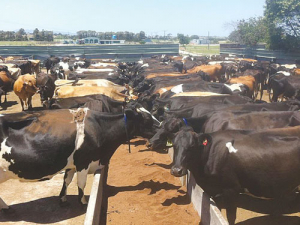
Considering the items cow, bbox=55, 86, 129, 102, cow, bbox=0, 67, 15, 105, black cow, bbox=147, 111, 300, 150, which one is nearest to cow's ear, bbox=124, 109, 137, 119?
black cow, bbox=147, 111, 300, 150

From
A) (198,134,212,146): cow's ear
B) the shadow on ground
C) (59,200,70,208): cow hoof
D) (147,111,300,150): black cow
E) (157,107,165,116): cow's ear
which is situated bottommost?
the shadow on ground

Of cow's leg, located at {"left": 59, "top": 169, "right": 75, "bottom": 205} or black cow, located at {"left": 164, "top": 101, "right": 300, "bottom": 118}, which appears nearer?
cow's leg, located at {"left": 59, "top": 169, "right": 75, "bottom": 205}

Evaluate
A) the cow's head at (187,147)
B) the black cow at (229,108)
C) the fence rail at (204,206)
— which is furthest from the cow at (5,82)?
the cow's head at (187,147)

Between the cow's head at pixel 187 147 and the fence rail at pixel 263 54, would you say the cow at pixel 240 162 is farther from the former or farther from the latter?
the fence rail at pixel 263 54

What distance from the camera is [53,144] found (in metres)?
4.90

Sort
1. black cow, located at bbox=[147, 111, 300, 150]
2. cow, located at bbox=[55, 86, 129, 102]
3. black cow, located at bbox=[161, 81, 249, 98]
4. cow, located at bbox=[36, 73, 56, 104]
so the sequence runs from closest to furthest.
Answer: black cow, located at bbox=[147, 111, 300, 150] → cow, located at bbox=[55, 86, 129, 102] → black cow, located at bbox=[161, 81, 249, 98] → cow, located at bbox=[36, 73, 56, 104]

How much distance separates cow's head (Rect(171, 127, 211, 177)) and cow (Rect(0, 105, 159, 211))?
1.57m

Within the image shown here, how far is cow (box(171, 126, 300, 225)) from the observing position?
4.38 metres

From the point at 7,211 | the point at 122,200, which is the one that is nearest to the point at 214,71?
the point at 122,200

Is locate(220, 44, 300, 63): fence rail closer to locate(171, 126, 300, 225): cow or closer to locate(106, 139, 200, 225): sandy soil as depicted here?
locate(106, 139, 200, 225): sandy soil

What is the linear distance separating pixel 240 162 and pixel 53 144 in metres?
2.97

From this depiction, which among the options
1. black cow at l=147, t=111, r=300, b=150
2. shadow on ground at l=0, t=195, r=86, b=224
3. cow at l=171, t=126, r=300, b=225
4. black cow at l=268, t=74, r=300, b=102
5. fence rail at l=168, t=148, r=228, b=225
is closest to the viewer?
fence rail at l=168, t=148, r=228, b=225

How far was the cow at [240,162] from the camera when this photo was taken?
14.4 ft

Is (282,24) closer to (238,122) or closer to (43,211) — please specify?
(238,122)
